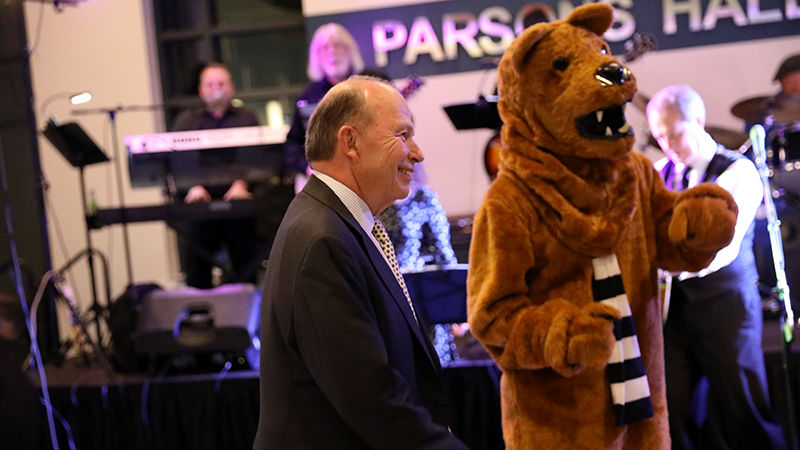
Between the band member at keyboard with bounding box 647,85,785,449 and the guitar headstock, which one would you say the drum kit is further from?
the band member at keyboard with bounding box 647,85,785,449

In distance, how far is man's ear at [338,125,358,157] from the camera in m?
1.84

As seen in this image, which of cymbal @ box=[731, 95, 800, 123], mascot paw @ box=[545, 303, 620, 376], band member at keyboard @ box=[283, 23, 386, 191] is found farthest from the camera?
cymbal @ box=[731, 95, 800, 123]

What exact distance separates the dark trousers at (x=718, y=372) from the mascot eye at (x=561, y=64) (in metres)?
1.41

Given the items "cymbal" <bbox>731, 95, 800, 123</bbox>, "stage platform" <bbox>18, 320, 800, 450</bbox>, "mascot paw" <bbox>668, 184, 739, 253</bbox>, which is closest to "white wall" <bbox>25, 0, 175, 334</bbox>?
"stage platform" <bbox>18, 320, 800, 450</bbox>

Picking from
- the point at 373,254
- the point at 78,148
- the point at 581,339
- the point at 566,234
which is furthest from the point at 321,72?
the point at 373,254

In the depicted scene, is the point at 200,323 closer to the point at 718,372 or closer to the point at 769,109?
the point at 718,372

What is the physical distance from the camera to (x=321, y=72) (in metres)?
5.16

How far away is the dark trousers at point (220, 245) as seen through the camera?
5.68 meters

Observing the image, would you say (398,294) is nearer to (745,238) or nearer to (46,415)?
(745,238)

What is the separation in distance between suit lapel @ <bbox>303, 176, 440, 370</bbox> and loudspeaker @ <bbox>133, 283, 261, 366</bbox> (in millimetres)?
2901

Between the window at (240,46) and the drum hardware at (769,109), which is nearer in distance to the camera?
the drum hardware at (769,109)

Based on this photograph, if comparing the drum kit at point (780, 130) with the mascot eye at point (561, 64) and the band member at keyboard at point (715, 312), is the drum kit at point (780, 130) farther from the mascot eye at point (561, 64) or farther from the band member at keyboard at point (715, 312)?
the mascot eye at point (561, 64)

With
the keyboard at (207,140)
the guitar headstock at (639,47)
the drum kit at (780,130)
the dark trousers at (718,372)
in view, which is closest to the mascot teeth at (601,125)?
the dark trousers at (718,372)

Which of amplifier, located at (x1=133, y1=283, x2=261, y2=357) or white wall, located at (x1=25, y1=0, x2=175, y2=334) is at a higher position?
white wall, located at (x1=25, y1=0, x2=175, y2=334)
